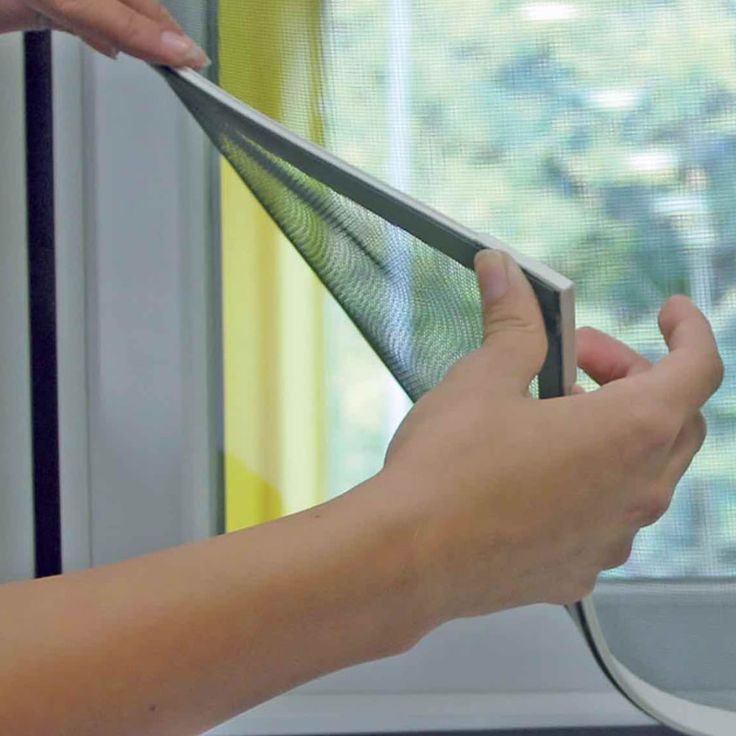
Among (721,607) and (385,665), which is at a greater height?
(721,607)

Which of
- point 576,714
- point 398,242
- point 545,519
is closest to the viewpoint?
point 545,519

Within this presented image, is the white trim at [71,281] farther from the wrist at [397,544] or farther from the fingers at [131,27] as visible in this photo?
the wrist at [397,544]

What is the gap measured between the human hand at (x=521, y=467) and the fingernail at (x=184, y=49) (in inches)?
10.6

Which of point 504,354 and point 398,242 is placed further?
point 398,242

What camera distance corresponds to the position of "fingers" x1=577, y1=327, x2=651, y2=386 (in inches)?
26.4

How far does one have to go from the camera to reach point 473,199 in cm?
77

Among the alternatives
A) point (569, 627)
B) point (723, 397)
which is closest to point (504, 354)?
point (723, 397)

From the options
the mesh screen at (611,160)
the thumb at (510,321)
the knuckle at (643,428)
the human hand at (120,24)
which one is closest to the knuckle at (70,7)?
the human hand at (120,24)

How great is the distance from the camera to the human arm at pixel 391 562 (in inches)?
17.1

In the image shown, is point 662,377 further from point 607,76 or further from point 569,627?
point 569,627

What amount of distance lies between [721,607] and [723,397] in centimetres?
15

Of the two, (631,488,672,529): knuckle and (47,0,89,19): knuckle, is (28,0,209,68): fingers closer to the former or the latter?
(47,0,89,19): knuckle

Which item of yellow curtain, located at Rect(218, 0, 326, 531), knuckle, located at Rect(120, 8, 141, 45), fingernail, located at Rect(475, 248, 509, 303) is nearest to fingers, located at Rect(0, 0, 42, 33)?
knuckle, located at Rect(120, 8, 141, 45)

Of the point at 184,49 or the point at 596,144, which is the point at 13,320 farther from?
the point at 596,144
